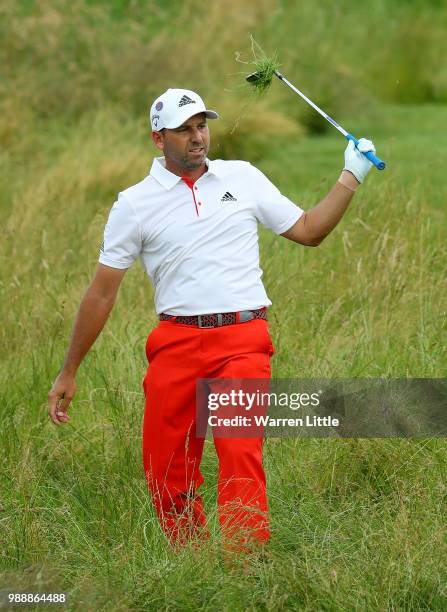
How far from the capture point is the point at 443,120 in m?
17.0

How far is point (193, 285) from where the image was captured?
5.71m

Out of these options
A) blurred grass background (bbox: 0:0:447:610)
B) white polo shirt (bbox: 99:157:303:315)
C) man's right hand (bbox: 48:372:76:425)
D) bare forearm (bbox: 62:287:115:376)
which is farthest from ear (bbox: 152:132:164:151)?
man's right hand (bbox: 48:372:76:425)

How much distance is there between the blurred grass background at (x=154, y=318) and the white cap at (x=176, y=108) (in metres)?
0.79

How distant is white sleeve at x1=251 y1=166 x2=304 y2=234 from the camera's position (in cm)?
590

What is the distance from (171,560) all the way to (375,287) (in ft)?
11.6

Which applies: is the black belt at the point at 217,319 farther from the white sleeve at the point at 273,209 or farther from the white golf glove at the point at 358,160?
the white golf glove at the point at 358,160

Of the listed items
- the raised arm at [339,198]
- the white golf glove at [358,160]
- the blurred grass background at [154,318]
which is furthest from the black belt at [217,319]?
the blurred grass background at [154,318]

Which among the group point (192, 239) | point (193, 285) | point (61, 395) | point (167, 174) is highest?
point (167, 174)

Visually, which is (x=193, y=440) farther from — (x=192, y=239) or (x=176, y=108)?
(x=176, y=108)

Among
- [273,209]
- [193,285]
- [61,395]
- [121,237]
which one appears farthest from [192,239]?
[61,395]

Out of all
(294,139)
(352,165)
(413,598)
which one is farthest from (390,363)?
(294,139)

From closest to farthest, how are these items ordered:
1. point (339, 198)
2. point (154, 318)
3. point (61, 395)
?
point (339, 198) < point (61, 395) < point (154, 318)

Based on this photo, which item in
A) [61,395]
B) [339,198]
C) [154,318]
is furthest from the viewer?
[154,318]

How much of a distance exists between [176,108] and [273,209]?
57cm
